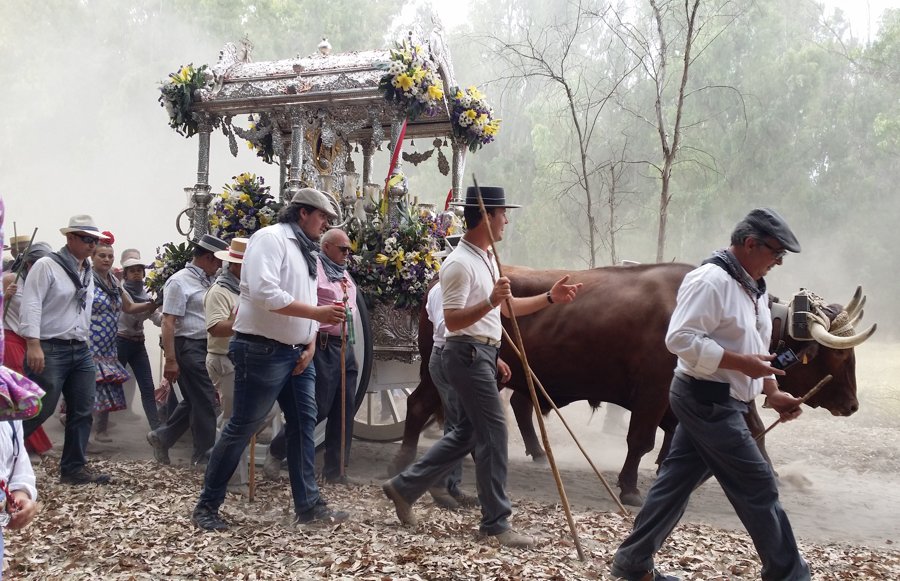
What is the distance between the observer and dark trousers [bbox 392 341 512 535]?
193 inches

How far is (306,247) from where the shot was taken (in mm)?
5324

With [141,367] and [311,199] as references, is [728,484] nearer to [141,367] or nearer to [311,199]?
[311,199]

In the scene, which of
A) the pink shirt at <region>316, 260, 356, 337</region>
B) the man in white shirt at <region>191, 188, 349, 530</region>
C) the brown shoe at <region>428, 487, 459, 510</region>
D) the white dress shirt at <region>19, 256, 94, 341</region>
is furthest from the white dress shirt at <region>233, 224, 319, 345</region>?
the white dress shirt at <region>19, 256, 94, 341</region>

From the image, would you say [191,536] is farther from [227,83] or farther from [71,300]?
[227,83]

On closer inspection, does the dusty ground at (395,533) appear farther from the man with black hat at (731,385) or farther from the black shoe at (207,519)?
the man with black hat at (731,385)

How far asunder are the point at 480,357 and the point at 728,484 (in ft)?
4.98

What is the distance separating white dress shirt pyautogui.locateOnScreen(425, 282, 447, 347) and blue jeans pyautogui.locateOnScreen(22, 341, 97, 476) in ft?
8.42

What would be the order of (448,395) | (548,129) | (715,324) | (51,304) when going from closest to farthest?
(715,324)
(448,395)
(51,304)
(548,129)

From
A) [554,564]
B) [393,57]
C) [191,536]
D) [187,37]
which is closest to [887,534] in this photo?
[554,564]

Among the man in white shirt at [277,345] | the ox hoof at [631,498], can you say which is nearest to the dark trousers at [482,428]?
the man in white shirt at [277,345]

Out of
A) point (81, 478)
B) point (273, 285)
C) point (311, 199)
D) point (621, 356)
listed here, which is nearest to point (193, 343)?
point (81, 478)

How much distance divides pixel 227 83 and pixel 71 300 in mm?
2989

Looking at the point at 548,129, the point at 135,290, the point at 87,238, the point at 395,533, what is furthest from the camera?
the point at 548,129

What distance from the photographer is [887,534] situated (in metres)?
6.09
